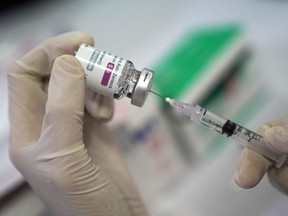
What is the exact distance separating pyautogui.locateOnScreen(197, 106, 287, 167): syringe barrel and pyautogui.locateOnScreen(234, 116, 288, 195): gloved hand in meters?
0.01

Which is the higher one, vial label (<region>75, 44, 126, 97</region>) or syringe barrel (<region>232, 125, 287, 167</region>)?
vial label (<region>75, 44, 126, 97</region>)

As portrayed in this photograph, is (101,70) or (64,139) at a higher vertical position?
(101,70)

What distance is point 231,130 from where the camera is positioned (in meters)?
0.75

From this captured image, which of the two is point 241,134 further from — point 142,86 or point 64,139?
point 64,139

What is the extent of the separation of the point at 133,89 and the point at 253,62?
27.1 inches

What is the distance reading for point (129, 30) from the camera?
1.36 m

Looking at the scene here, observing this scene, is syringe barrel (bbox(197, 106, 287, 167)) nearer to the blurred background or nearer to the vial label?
the vial label

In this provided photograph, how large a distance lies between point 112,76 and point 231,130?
25cm

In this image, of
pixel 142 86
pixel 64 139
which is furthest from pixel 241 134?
pixel 64 139

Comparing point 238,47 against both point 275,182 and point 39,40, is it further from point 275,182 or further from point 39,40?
point 39,40

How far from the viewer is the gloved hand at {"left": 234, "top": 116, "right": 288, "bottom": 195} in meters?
0.69

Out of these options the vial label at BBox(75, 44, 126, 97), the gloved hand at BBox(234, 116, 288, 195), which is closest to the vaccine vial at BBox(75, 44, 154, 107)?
the vial label at BBox(75, 44, 126, 97)

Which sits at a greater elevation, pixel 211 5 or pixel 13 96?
pixel 211 5

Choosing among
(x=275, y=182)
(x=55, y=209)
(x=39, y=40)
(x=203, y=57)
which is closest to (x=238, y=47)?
(x=203, y=57)
